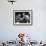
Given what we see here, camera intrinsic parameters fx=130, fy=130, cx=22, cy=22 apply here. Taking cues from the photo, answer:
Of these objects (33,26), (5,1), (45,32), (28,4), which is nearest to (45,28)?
(45,32)

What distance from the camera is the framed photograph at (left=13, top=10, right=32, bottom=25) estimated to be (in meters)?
5.04

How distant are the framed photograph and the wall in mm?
125

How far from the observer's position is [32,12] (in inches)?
199

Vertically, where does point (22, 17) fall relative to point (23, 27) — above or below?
above

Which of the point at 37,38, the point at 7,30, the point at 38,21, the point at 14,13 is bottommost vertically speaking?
the point at 37,38

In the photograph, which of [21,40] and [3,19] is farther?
[3,19]

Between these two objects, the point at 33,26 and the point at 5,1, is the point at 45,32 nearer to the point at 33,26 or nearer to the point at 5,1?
the point at 33,26

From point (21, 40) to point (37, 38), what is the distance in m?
2.08

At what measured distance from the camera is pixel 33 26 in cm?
504

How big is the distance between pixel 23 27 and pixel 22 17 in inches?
15.4

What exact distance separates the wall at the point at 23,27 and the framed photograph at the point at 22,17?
0.12 metres

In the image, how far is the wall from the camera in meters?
5.03

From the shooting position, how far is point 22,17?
16.6 ft

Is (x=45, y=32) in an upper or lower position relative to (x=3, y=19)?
lower
